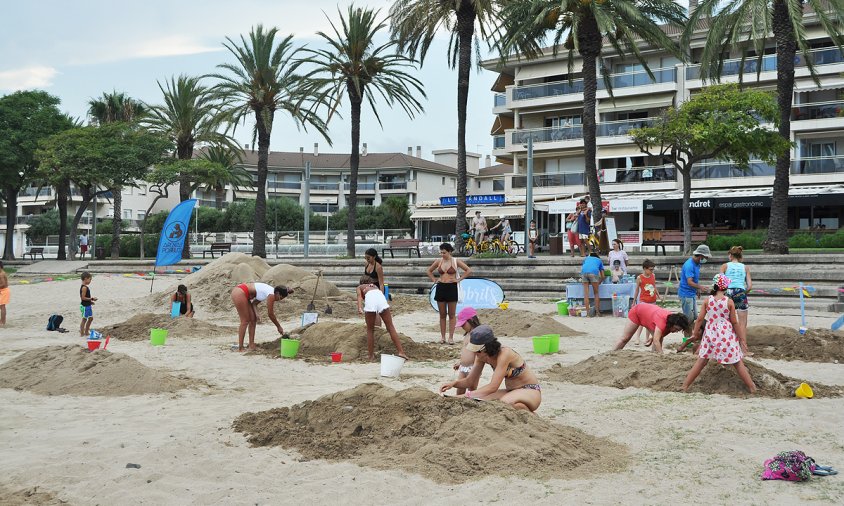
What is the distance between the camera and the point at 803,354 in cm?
1159

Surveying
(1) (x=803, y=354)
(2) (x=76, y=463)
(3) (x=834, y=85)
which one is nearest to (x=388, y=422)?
(2) (x=76, y=463)

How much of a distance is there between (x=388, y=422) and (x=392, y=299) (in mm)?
15073

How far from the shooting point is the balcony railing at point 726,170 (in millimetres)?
42094

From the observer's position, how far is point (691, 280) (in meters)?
13.5

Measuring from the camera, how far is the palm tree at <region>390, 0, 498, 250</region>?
1102 inches

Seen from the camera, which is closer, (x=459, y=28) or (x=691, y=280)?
(x=691, y=280)

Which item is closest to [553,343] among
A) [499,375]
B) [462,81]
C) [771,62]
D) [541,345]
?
[541,345]

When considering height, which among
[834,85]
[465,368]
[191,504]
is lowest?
[191,504]

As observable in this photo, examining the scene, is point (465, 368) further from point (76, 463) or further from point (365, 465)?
point (76, 463)

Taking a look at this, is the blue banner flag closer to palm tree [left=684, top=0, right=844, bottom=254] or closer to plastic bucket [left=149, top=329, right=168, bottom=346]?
plastic bucket [left=149, top=329, right=168, bottom=346]

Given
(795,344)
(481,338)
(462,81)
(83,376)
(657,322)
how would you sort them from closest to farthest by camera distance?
(481,338) < (83,376) < (657,322) < (795,344) < (462,81)

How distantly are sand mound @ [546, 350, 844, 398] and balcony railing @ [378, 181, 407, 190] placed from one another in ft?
232

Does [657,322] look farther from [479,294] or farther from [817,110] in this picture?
[817,110]

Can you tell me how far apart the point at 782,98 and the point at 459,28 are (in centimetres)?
1126
